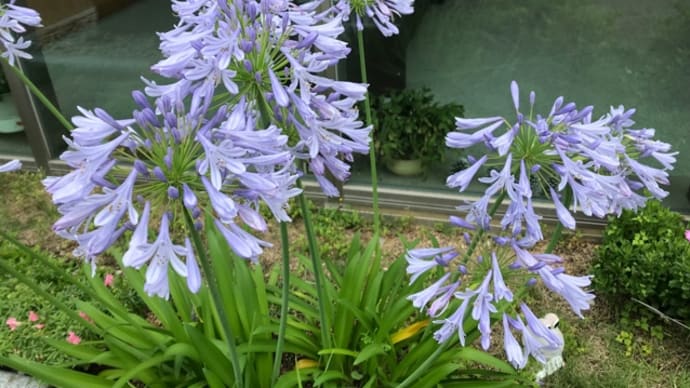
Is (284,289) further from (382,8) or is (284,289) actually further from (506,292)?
(382,8)

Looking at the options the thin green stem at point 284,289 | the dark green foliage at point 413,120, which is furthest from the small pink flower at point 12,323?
the dark green foliage at point 413,120

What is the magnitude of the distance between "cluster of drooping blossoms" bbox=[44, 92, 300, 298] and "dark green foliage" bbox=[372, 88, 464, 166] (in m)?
3.16

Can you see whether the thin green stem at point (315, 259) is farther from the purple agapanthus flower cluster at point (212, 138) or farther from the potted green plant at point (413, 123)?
the potted green plant at point (413, 123)

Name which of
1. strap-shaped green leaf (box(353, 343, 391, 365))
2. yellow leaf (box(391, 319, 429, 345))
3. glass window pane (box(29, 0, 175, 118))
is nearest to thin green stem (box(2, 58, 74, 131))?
strap-shaped green leaf (box(353, 343, 391, 365))

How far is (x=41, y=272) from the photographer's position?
13.1ft

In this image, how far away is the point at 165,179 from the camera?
4.79 feet

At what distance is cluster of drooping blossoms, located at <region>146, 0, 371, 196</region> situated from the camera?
154cm

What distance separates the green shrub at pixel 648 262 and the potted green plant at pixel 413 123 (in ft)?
5.04

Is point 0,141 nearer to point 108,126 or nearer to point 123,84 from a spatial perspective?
point 123,84

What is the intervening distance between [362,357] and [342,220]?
2.29m

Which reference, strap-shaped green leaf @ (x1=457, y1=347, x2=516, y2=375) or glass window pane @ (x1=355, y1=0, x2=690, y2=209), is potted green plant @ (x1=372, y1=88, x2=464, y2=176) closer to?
glass window pane @ (x1=355, y1=0, x2=690, y2=209)

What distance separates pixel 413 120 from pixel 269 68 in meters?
3.15

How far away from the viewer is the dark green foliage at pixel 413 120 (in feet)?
15.3

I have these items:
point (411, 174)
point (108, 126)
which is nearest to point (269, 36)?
point (108, 126)
